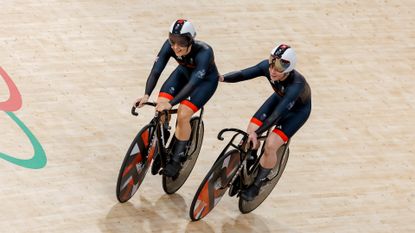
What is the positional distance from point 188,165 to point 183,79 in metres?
0.85

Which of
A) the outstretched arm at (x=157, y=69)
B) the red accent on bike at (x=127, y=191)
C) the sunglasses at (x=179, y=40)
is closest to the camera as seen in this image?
the sunglasses at (x=179, y=40)

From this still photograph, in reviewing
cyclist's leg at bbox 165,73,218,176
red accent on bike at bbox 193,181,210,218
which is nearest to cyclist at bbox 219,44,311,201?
cyclist's leg at bbox 165,73,218,176

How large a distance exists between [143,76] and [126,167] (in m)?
2.33

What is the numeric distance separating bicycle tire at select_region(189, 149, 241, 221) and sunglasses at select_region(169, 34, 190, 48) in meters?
0.92

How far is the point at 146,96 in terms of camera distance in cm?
680

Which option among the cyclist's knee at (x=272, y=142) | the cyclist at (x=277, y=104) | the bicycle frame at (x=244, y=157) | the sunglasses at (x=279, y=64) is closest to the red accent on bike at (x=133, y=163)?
the bicycle frame at (x=244, y=157)

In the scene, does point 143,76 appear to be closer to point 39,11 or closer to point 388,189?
point 39,11

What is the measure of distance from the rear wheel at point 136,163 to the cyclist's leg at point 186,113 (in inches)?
7.4

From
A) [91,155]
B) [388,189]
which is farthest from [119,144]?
[388,189]

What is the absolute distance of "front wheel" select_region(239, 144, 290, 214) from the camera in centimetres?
750

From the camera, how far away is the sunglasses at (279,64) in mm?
6695

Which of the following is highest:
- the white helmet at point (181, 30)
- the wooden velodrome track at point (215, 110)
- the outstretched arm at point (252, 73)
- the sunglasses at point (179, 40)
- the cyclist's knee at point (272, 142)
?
the white helmet at point (181, 30)

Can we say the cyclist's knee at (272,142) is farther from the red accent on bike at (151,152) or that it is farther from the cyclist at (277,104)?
the red accent on bike at (151,152)

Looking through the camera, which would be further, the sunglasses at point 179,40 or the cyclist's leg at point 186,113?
the cyclist's leg at point 186,113
